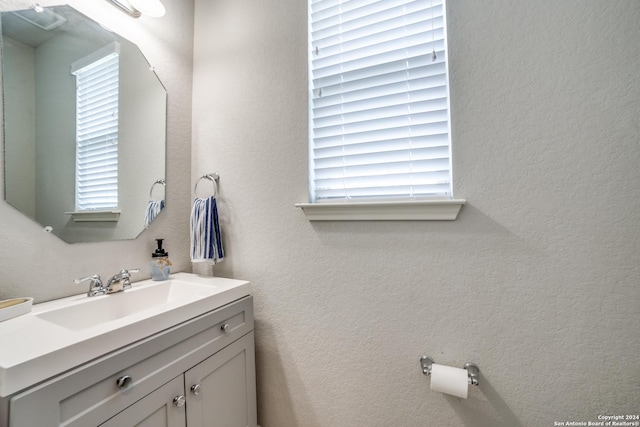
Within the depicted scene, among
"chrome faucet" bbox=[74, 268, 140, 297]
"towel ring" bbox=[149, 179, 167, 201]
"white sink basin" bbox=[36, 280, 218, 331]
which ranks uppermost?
"towel ring" bbox=[149, 179, 167, 201]

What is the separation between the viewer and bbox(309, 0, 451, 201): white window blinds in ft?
3.17

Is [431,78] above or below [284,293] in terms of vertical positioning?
above

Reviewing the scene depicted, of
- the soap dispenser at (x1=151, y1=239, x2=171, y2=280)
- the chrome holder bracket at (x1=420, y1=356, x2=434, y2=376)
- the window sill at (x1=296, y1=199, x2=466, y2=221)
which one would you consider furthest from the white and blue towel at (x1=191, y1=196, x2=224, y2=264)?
the chrome holder bracket at (x1=420, y1=356, x2=434, y2=376)

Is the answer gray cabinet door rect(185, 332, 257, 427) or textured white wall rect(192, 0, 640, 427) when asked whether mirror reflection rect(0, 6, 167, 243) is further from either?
gray cabinet door rect(185, 332, 257, 427)

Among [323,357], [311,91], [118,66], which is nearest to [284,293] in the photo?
[323,357]

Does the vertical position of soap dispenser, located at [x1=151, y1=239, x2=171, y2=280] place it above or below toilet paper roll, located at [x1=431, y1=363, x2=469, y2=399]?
above

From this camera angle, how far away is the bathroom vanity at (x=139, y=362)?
556 mm

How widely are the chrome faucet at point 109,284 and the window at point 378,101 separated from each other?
0.84m

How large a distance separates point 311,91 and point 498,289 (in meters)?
1.08

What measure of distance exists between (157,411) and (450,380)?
92 cm

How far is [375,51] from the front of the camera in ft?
3.44

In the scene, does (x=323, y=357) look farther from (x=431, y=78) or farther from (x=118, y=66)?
(x=118, y=66)

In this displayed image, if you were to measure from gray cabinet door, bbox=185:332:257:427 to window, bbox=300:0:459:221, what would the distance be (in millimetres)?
719

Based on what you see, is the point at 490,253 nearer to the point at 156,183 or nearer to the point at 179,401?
the point at 179,401
